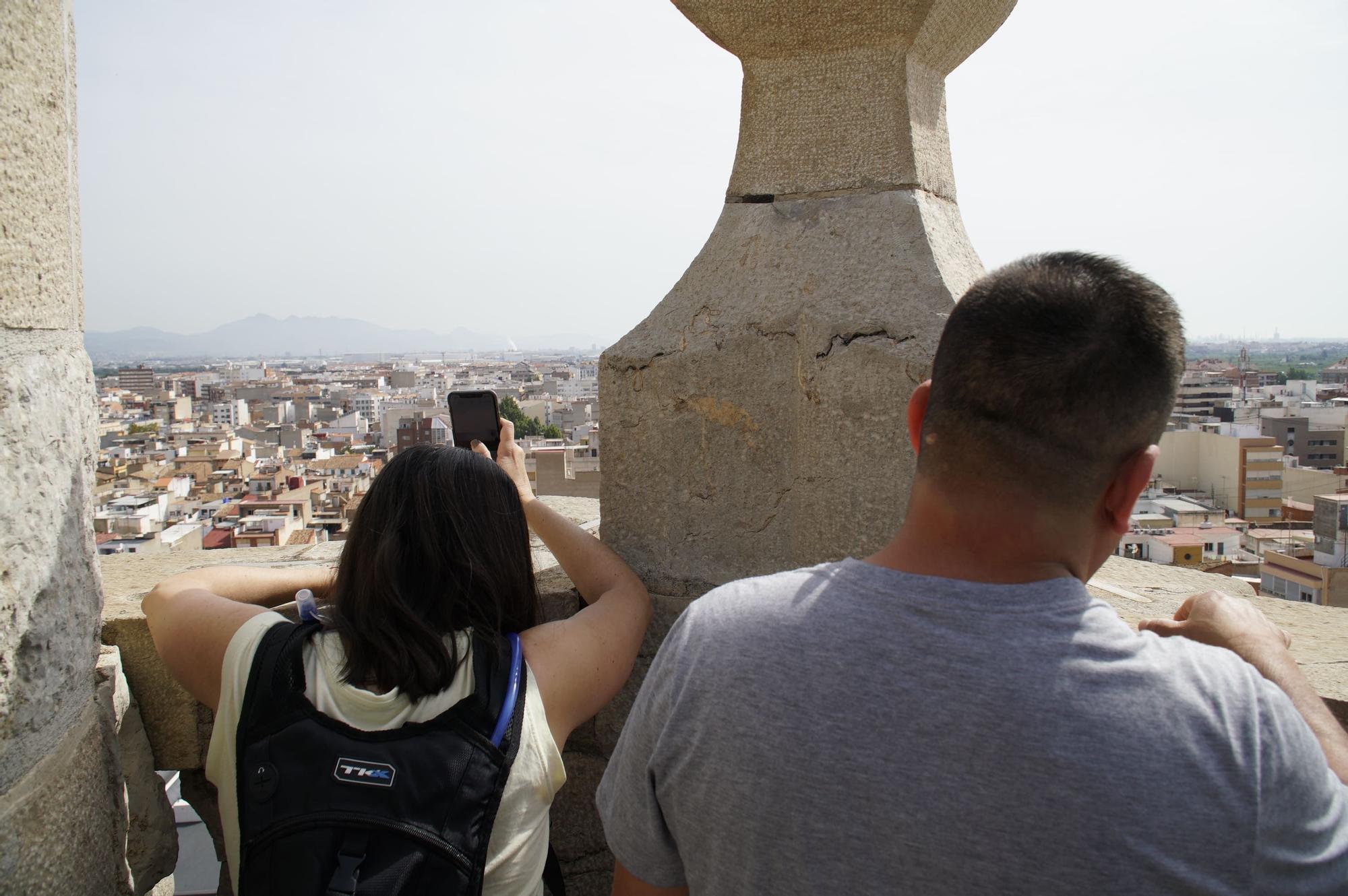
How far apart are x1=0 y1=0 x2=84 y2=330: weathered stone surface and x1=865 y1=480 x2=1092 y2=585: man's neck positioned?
3.52 feet

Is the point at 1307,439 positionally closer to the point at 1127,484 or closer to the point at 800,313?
the point at 800,313

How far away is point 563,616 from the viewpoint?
2020 mm

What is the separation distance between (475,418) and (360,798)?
2.87ft

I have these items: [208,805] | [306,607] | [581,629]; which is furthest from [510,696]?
[208,805]

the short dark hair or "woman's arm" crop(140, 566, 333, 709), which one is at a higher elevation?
the short dark hair

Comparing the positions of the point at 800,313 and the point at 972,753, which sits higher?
the point at 800,313

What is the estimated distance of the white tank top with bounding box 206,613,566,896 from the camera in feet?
3.96

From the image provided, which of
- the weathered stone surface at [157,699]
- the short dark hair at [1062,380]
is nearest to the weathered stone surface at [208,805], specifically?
the weathered stone surface at [157,699]

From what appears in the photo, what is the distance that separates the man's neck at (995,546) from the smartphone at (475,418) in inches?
44.3

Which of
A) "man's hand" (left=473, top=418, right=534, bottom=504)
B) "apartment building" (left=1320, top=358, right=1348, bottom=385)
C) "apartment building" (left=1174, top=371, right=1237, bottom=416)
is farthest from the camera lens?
"apartment building" (left=1320, top=358, right=1348, bottom=385)

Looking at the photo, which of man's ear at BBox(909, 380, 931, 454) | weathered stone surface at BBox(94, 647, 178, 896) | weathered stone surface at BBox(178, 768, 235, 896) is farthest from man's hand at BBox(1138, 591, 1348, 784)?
weathered stone surface at BBox(178, 768, 235, 896)

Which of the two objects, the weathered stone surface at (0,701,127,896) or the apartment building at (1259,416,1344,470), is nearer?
the weathered stone surface at (0,701,127,896)

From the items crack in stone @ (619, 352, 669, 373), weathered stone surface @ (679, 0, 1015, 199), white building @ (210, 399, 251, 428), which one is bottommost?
white building @ (210, 399, 251, 428)

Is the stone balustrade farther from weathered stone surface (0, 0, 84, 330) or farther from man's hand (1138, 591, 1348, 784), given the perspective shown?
weathered stone surface (0, 0, 84, 330)
